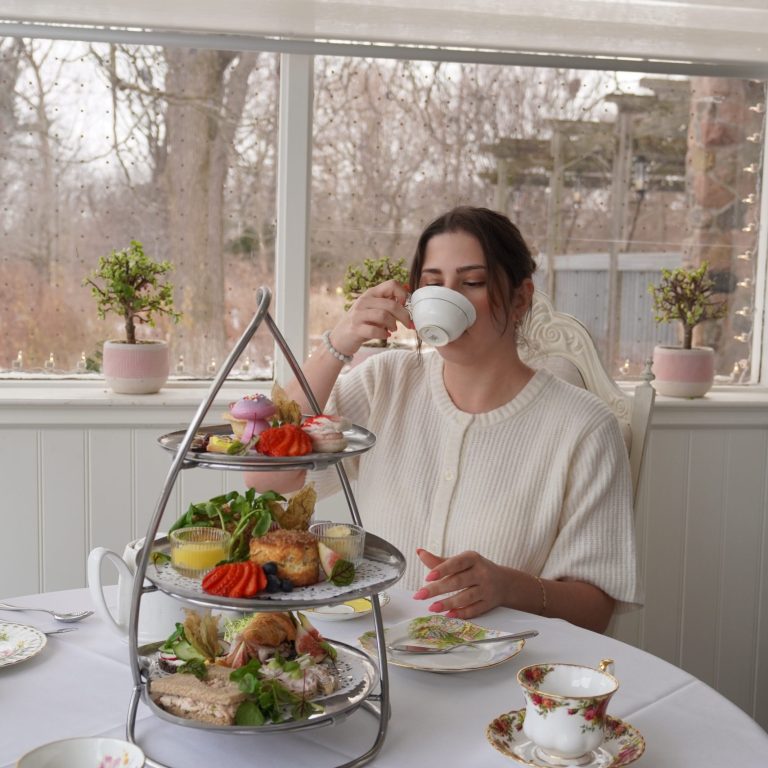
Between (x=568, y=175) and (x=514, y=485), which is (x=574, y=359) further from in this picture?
(x=568, y=175)

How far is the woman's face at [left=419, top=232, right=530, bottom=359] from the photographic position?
1.73m

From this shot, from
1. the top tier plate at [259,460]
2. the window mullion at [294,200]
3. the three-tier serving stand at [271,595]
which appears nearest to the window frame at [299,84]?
the window mullion at [294,200]

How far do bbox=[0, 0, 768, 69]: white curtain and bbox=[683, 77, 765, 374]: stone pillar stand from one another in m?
0.30

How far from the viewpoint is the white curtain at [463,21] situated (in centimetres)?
238

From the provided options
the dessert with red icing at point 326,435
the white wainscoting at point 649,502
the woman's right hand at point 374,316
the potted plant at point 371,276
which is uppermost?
the potted plant at point 371,276

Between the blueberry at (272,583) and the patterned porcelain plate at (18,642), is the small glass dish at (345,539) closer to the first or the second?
the blueberry at (272,583)

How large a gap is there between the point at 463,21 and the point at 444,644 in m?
1.73

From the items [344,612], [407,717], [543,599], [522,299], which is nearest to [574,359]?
[522,299]

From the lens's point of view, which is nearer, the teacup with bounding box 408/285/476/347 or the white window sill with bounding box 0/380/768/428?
the teacup with bounding box 408/285/476/347

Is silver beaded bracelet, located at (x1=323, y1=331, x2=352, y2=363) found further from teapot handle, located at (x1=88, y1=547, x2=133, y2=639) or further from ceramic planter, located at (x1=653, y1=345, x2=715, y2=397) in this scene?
ceramic planter, located at (x1=653, y1=345, x2=715, y2=397)

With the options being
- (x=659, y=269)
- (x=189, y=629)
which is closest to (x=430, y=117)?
(x=659, y=269)

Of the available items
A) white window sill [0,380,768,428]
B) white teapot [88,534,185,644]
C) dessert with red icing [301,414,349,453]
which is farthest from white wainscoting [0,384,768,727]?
dessert with red icing [301,414,349,453]

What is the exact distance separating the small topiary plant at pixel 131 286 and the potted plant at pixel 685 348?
1.42 m

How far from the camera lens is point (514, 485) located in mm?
1742
